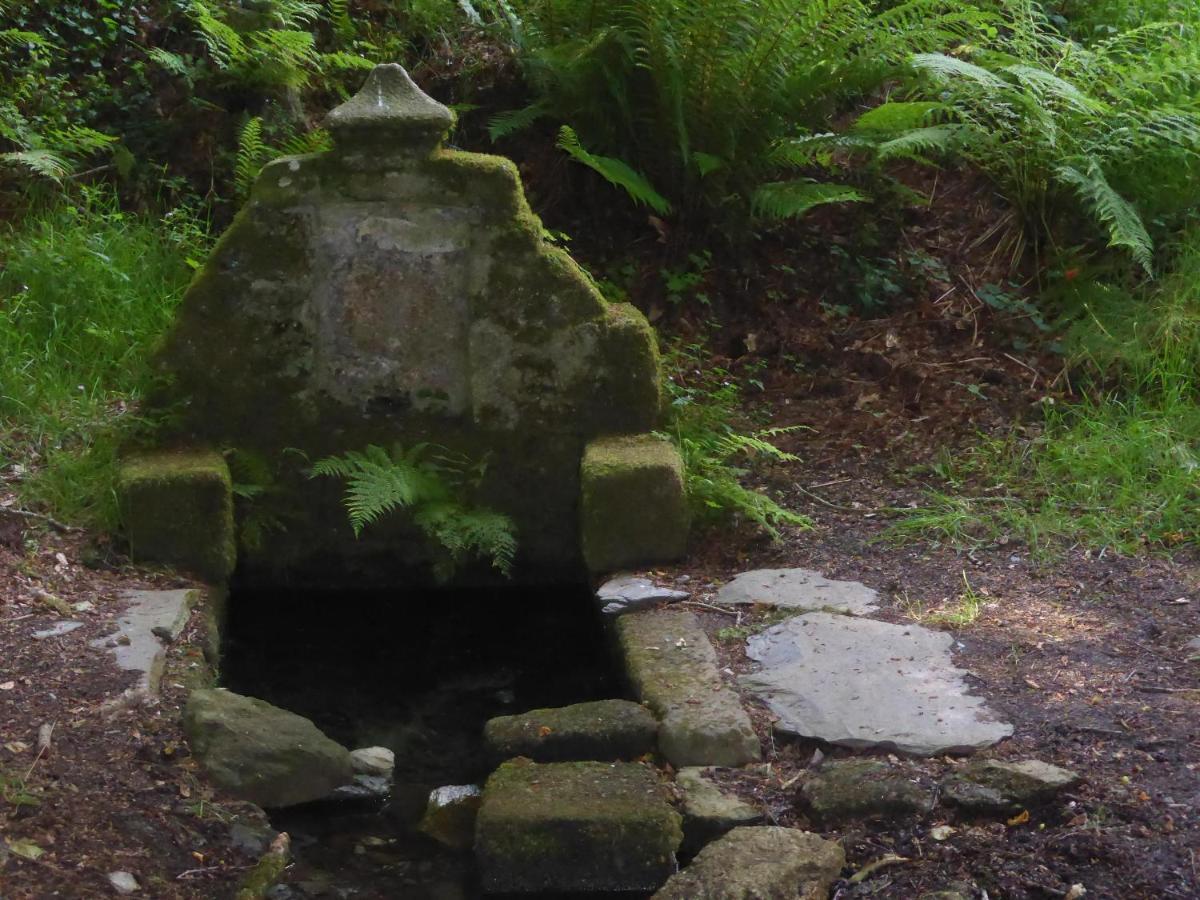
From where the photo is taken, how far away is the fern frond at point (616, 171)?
5.70m

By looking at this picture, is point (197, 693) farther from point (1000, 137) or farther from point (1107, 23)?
point (1107, 23)

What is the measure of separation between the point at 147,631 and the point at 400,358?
54.0 inches

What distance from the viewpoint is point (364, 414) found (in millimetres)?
4676

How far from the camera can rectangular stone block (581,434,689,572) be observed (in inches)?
170

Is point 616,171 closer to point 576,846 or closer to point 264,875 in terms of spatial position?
point 576,846

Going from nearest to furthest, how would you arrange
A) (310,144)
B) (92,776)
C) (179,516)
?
(92,776) < (179,516) < (310,144)

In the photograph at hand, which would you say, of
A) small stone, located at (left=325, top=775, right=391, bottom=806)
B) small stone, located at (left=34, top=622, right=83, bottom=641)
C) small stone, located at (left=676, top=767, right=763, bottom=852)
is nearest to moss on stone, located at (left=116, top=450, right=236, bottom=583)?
small stone, located at (left=34, top=622, right=83, bottom=641)

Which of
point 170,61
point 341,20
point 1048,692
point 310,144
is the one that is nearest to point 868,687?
point 1048,692

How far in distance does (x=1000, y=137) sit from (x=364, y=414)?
3525 mm

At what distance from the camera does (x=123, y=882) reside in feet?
8.87

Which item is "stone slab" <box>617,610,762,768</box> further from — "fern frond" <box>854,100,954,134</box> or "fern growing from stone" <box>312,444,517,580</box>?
"fern frond" <box>854,100,954,134</box>

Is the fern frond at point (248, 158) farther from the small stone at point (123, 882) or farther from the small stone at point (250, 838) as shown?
the small stone at point (123, 882)

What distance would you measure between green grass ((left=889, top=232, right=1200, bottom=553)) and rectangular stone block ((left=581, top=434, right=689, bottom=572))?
0.87 metres

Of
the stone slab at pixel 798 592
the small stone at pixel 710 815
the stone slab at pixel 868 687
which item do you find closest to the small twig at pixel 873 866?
the small stone at pixel 710 815
